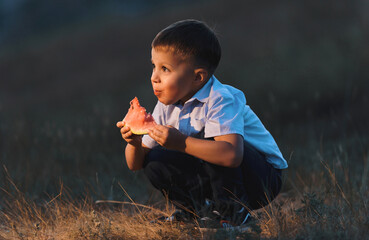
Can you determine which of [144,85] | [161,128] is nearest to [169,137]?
[161,128]

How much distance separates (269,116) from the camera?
5.59 metres

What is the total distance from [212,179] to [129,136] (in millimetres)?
534

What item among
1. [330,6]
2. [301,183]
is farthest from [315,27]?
[301,183]

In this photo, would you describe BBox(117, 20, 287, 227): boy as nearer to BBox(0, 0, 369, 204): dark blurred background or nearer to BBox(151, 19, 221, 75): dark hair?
BBox(151, 19, 221, 75): dark hair

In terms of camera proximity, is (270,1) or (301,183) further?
(270,1)

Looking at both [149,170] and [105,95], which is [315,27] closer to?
[105,95]

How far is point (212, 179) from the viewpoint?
8.63ft

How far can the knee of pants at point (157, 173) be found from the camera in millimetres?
2750

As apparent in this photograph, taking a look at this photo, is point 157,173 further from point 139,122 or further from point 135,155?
point 139,122

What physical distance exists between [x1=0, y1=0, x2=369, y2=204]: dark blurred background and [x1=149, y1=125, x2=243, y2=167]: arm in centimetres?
63

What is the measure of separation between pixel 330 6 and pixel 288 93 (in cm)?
348

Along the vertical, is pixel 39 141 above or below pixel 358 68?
below

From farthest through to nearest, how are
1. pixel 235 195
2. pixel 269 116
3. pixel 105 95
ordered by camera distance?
1. pixel 105 95
2. pixel 269 116
3. pixel 235 195

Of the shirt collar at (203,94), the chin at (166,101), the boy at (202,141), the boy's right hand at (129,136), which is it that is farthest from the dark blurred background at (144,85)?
the chin at (166,101)
